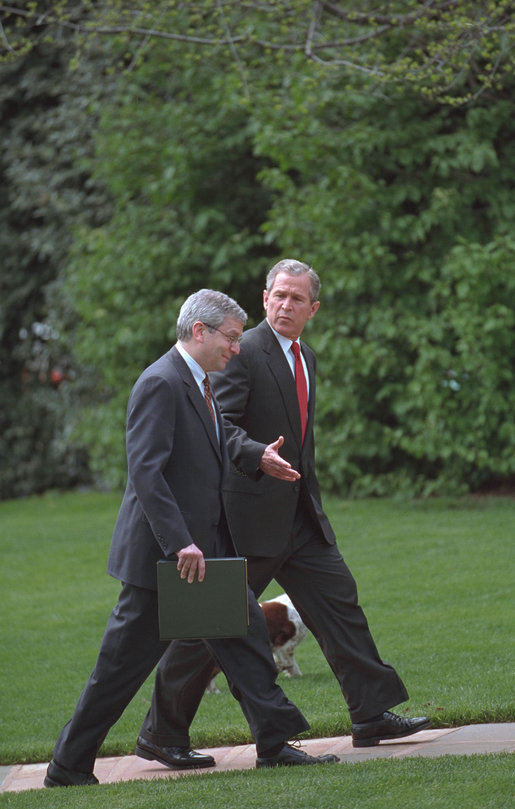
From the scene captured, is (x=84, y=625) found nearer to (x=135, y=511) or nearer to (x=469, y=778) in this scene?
(x=135, y=511)

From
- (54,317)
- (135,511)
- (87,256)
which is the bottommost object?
(54,317)

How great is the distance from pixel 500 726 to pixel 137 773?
5.35ft

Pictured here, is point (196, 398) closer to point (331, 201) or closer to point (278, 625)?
point (278, 625)

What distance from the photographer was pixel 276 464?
486 centimetres

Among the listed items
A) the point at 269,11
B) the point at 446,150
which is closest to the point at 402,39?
the point at 446,150

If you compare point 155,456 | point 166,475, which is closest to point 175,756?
point 166,475

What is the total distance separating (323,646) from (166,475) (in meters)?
1.19

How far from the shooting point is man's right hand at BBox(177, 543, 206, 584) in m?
4.52

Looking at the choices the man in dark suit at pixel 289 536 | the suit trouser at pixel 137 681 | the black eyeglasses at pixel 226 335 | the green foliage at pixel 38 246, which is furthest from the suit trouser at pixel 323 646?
the green foliage at pixel 38 246

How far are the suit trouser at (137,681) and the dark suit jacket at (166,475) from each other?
171mm

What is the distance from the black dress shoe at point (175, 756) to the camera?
512 centimetres

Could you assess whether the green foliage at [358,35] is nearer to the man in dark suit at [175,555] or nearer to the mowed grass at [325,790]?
the man in dark suit at [175,555]

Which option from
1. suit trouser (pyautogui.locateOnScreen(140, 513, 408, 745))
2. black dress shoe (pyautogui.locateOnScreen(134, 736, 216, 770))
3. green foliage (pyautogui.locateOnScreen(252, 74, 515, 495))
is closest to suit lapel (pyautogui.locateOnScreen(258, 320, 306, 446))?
suit trouser (pyautogui.locateOnScreen(140, 513, 408, 745))

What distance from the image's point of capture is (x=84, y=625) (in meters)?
8.52
